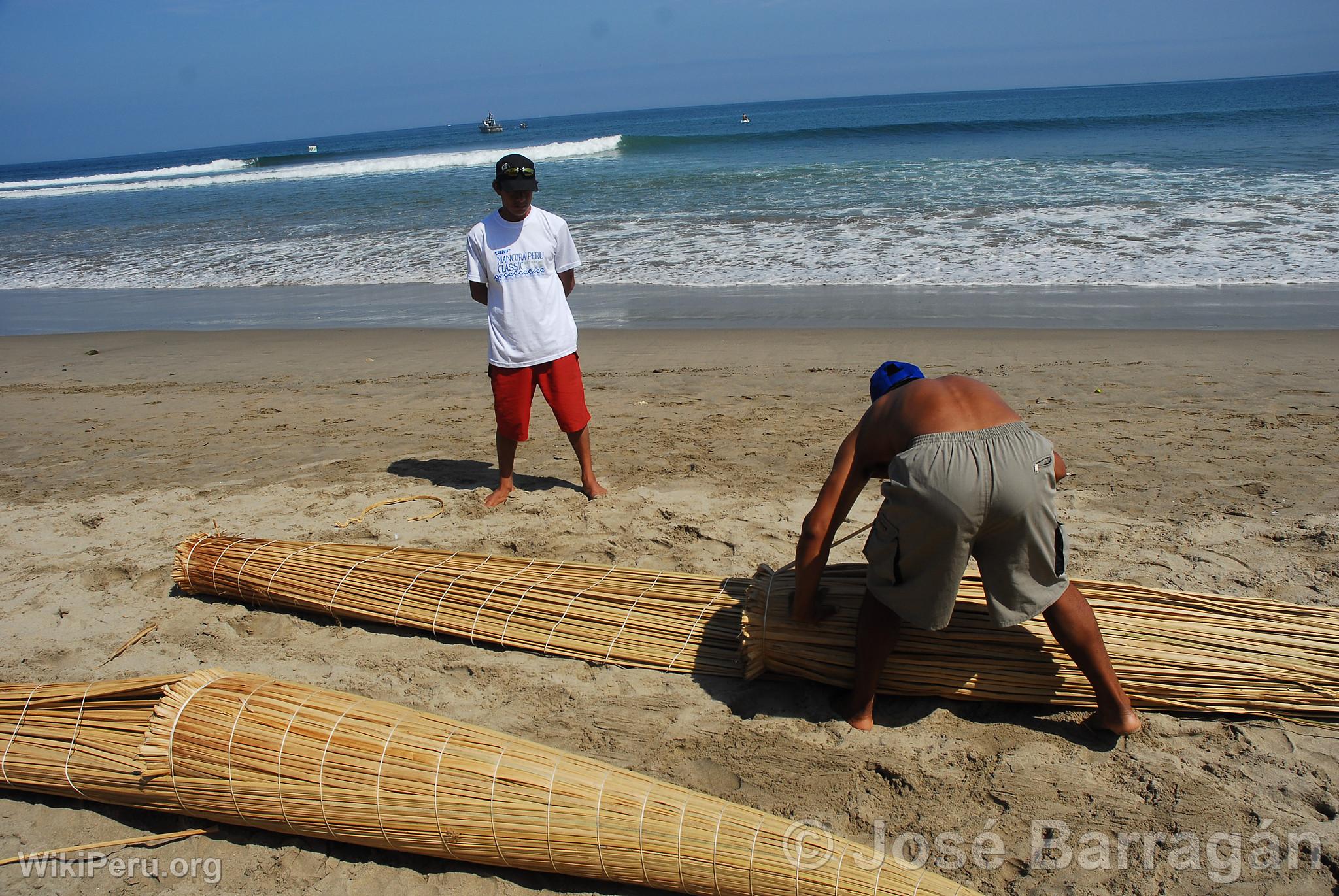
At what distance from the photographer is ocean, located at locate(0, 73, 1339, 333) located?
8.73 metres

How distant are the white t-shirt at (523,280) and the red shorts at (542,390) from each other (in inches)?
2.0

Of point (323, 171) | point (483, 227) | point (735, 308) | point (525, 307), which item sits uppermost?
point (323, 171)

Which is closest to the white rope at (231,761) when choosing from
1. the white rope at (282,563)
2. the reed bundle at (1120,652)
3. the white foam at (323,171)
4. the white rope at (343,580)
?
the white rope at (343,580)

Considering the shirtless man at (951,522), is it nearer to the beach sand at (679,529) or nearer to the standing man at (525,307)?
the beach sand at (679,529)

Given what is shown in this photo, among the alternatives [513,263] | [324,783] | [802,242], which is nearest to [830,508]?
[324,783]

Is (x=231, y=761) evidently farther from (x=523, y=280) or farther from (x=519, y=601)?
(x=523, y=280)

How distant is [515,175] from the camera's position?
3820mm

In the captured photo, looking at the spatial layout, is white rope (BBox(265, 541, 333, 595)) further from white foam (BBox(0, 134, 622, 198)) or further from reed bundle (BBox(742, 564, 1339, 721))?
white foam (BBox(0, 134, 622, 198))

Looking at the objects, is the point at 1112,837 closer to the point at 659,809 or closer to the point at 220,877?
the point at 659,809

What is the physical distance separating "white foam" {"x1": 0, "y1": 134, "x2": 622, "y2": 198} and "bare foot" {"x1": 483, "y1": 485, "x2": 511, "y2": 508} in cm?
3303

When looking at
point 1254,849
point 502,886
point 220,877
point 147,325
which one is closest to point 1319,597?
point 1254,849

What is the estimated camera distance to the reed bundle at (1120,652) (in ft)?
8.10

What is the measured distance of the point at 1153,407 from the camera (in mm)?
5195

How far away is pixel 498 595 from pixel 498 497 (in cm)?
127
